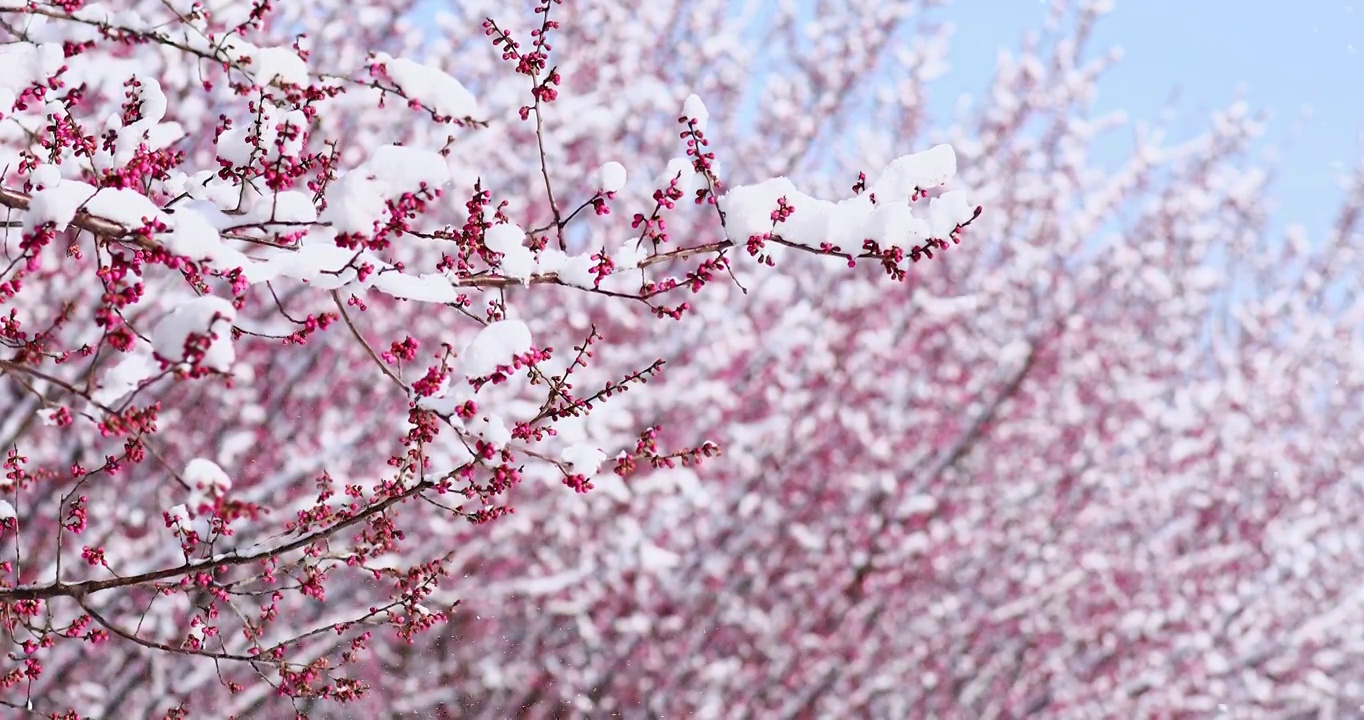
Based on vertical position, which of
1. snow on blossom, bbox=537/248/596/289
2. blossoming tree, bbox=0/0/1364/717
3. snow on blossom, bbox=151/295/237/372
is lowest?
snow on blossom, bbox=151/295/237/372

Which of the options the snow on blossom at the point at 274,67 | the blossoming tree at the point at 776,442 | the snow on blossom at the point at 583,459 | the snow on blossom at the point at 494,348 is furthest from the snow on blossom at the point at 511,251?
the blossoming tree at the point at 776,442

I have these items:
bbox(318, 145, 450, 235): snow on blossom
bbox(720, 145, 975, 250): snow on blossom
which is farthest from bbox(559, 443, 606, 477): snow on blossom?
bbox(318, 145, 450, 235): snow on blossom

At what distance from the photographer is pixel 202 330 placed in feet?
5.53

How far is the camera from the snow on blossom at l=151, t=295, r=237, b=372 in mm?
1675

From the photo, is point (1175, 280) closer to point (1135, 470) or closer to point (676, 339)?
point (1135, 470)

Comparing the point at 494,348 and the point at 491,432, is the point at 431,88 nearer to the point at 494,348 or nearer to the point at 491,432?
the point at 494,348

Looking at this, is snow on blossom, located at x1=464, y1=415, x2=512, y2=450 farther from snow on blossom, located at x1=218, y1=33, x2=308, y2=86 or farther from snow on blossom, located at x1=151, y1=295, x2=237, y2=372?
snow on blossom, located at x1=218, y1=33, x2=308, y2=86

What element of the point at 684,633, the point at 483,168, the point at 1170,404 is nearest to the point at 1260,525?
the point at 1170,404

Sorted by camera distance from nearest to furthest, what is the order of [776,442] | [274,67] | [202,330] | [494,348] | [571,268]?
[202,330] < [494,348] < [274,67] < [571,268] < [776,442]

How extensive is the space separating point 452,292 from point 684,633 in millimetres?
7045

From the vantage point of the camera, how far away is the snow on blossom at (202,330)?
167cm

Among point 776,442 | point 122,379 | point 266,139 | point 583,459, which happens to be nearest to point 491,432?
point 583,459

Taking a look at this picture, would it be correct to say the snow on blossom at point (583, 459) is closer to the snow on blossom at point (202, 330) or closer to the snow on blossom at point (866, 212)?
the snow on blossom at point (866, 212)

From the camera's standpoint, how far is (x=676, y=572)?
8.67 m
